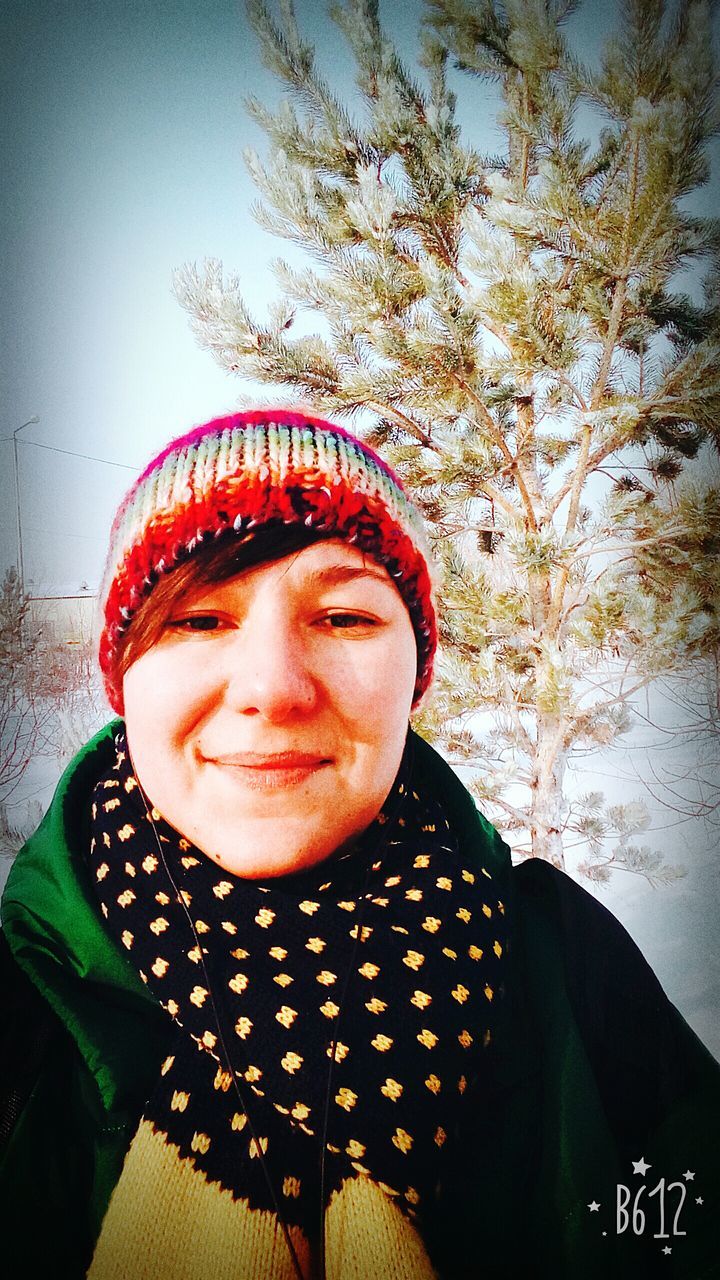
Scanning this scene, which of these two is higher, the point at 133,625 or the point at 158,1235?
the point at 133,625

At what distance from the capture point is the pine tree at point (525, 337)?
1.21 metres

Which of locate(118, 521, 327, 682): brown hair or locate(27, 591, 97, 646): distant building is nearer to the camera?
locate(118, 521, 327, 682): brown hair

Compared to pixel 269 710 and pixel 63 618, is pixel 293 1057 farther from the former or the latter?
pixel 63 618

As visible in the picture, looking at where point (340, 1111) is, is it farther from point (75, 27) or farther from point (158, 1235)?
point (75, 27)

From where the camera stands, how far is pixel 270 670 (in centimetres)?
104

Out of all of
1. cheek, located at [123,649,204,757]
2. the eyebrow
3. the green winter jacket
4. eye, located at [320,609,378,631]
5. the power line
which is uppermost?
the power line

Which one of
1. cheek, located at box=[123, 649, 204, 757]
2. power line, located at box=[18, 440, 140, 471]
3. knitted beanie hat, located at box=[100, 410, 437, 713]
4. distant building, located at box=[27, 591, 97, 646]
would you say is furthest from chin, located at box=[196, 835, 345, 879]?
power line, located at box=[18, 440, 140, 471]

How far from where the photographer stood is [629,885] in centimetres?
129

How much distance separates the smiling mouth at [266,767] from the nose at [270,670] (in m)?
0.05

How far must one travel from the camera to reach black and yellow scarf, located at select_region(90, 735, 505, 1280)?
100cm

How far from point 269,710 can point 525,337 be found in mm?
A: 741

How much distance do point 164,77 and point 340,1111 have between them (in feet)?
5.17

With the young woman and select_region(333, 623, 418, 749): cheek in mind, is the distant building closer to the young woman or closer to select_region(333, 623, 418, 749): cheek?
the young woman

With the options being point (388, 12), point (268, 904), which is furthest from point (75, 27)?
point (268, 904)
